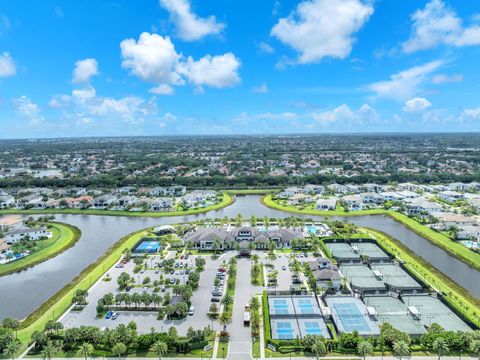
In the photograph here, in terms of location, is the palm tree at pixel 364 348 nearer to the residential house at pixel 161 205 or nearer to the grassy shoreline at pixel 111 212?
the grassy shoreline at pixel 111 212

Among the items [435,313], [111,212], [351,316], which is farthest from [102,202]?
[435,313]

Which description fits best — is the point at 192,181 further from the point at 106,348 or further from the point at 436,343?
the point at 436,343

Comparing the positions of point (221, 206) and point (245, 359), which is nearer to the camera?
point (245, 359)

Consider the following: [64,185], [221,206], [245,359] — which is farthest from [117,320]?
[64,185]

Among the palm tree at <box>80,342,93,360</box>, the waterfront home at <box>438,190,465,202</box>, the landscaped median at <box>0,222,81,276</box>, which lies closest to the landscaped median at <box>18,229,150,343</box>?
the palm tree at <box>80,342,93,360</box>

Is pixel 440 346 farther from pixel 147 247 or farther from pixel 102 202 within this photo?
pixel 102 202
